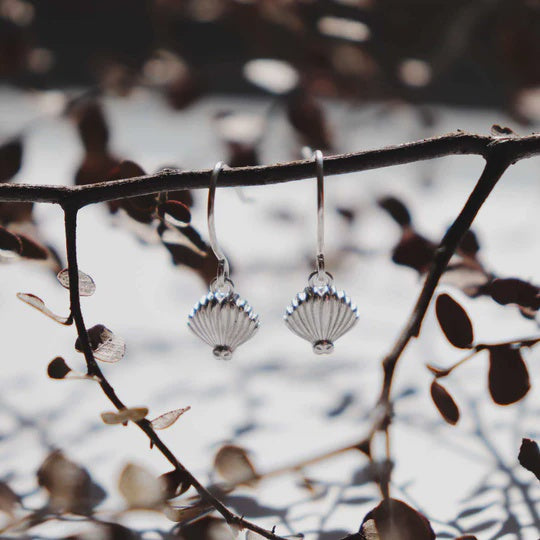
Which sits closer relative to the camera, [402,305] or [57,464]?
[57,464]

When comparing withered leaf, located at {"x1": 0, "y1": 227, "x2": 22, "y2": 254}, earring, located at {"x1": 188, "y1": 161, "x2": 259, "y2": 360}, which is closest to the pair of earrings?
earring, located at {"x1": 188, "y1": 161, "x2": 259, "y2": 360}

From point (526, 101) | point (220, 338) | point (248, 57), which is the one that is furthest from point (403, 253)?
point (248, 57)

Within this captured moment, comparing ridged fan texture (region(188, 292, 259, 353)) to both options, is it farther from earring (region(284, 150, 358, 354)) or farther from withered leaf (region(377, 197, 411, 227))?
withered leaf (region(377, 197, 411, 227))

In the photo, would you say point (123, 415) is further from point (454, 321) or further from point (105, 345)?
point (454, 321)

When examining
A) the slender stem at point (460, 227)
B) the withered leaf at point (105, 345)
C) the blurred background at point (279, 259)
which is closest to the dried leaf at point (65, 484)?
the blurred background at point (279, 259)

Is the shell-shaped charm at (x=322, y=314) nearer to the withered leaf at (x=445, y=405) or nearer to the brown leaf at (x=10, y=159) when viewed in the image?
the withered leaf at (x=445, y=405)

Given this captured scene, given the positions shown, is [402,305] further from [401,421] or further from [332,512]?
[332,512]

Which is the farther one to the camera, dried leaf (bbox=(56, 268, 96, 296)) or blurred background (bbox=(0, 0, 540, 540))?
blurred background (bbox=(0, 0, 540, 540))
